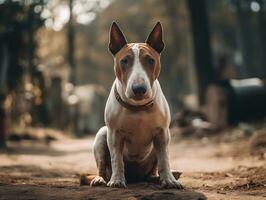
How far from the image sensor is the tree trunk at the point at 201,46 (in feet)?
58.1

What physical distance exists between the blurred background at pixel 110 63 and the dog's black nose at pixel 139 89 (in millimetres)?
8122

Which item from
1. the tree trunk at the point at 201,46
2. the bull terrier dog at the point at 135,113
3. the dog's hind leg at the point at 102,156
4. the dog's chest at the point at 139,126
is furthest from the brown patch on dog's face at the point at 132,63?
the tree trunk at the point at 201,46

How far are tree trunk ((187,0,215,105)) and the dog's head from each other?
12.4 m

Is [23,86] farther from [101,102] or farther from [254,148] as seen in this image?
[101,102]

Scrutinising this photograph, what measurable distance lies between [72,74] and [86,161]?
17735 millimetres

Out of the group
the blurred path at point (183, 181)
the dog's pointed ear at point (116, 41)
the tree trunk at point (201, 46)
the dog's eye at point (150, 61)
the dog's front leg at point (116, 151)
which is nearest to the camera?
the blurred path at point (183, 181)

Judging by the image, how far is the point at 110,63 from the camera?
45562 millimetres

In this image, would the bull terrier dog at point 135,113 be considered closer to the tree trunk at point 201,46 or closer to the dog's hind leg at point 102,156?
the dog's hind leg at point 102,156

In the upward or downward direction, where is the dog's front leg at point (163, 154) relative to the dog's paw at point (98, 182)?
upward

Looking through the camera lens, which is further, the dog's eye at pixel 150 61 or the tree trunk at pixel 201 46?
the tree trunk at pixel 201 46

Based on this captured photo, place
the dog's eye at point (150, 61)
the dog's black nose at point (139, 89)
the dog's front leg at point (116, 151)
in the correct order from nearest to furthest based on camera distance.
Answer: the dog's black nose at point (139, 89) → the dog's eye at point (150, 61) → the dog's front leg at point (116, 151)

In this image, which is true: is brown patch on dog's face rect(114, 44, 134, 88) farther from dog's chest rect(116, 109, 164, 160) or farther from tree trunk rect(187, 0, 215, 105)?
tree trunk rect(187, 0, 215, 105)

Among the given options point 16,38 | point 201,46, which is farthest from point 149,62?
point 201,46

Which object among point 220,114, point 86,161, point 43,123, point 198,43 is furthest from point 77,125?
point 86,161
